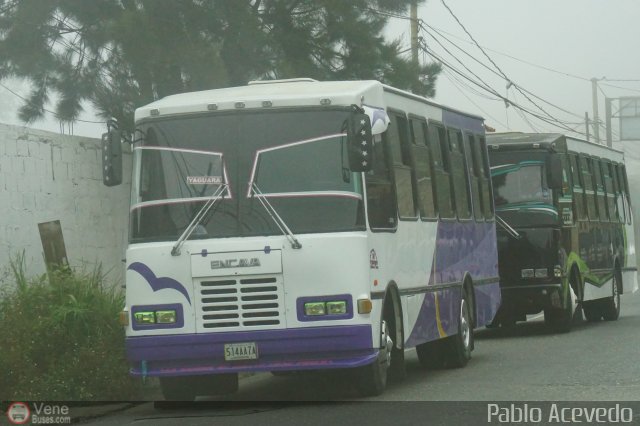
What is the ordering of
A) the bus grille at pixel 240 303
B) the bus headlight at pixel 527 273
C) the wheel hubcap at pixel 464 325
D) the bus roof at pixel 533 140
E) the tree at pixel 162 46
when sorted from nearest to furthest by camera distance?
the bus grille at pixel 240 303 → the wheel hubcap at pixel 464 325 → the tree at pixel 162 46 → the bus headlight at pixel 527 273 → the bus roof at pixel 533 140

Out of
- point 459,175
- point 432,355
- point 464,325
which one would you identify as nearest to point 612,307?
point 459,175

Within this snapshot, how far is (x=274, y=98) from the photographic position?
40.2 feet

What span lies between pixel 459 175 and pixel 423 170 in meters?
1.86

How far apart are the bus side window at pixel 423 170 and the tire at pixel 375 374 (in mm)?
2366

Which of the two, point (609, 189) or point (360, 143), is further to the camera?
point (609, 189)

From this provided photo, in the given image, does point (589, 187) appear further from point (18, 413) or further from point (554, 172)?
point (18, 413)

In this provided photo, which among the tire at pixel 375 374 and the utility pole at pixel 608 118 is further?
the utility pole at pixel 608 118

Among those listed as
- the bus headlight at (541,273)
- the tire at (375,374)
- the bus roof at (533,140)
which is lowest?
the tire at (375,374)

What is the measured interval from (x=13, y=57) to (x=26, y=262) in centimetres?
490

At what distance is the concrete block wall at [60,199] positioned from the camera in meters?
15.0

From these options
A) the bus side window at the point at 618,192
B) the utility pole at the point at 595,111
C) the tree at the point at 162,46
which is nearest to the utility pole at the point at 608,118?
the utility pole at the point at 595,111

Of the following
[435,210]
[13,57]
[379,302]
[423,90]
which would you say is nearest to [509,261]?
[423,90]

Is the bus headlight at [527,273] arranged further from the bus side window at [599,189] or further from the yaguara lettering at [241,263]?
the yaguara lettering at [241,263]

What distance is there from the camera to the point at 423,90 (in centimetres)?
2177
